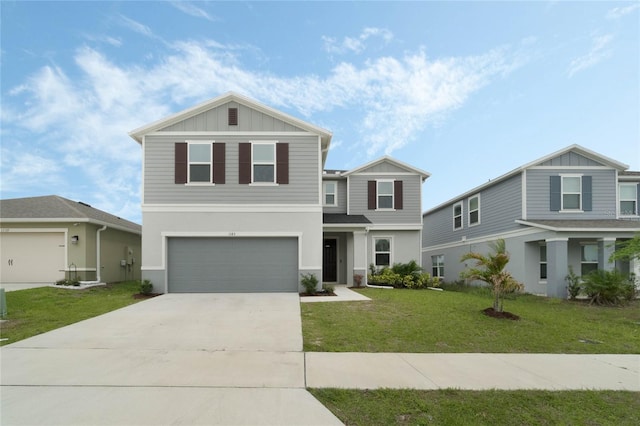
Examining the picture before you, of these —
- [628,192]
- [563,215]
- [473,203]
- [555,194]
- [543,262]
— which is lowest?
[543,262]

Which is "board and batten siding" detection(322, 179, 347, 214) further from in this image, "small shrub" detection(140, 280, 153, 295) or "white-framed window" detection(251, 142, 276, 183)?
"small shrub" detection(140, 280, 153, 295)

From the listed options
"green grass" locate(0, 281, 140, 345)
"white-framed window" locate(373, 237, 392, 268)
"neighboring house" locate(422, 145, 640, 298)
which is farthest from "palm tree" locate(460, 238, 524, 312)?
"green grass" locate(0, 281, 140, 345)

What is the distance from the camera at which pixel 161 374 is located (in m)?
4.75

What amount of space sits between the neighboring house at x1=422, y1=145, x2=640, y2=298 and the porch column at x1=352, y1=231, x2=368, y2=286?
6518mm

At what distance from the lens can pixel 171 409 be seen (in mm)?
3736

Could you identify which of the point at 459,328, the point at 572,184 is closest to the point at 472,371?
the point at 459,328

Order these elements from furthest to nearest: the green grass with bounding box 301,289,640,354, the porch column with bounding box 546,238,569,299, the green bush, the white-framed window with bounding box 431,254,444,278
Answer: the white-framed window with bounding box 431,254,444,278 < the porch column with bounding box 546,238,569,299 < the green bush < the green grass with bounding box 301,289,640,354

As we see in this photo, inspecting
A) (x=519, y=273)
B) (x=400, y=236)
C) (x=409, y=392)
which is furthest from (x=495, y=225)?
(x=409, y=392)

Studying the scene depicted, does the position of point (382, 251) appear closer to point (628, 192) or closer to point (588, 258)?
point (588, 258)

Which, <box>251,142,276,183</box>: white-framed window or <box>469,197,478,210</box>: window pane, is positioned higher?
<box>251,142,276,183</box>: white-framed window

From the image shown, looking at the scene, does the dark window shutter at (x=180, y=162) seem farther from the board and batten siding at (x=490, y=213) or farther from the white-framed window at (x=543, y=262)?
the white-framed window at (x=543, y=262)

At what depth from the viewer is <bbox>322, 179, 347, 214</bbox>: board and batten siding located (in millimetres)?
17506

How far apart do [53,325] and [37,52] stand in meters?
9.52

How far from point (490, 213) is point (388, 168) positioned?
5.44m
